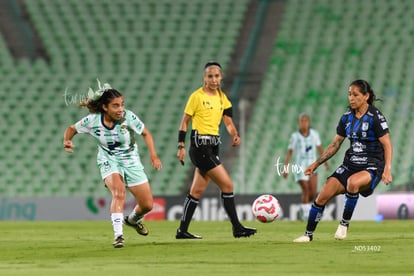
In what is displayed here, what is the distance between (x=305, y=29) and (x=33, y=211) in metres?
10.5

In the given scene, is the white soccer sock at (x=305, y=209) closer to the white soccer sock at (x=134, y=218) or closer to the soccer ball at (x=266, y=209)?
the soccer ball at (x=266, y=209)

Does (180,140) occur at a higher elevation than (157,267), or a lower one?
higher

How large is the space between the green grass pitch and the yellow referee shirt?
152 cm

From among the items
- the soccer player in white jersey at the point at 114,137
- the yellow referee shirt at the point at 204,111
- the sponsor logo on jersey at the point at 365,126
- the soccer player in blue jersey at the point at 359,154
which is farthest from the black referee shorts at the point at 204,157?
the sponsor logo on jersey at the point at 365,126

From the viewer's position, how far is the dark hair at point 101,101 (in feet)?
42.0

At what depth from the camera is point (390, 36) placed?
3009cm

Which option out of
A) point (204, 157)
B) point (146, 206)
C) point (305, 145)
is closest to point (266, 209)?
point (204, 157)

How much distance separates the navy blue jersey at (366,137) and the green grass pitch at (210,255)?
1019mm

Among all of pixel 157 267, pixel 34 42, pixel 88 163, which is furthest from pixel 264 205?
pixel 34 42

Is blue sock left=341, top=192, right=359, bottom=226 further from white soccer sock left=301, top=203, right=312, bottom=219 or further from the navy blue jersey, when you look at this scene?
white soccer sock left=301, top=203, right=312, bottom=219

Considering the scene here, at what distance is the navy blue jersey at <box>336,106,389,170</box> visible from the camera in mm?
13055

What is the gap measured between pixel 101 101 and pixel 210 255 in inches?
103

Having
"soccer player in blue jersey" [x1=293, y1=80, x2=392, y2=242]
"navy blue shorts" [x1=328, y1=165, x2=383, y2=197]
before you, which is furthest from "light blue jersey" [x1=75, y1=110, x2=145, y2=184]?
"navy blue shorts" [x1=328, y1=165, x2=383, y2=197]

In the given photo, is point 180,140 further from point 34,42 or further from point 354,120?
point 34,42
